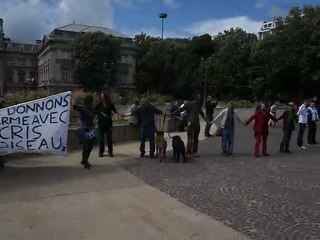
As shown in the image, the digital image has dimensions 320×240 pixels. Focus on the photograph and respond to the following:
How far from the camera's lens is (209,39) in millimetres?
95500

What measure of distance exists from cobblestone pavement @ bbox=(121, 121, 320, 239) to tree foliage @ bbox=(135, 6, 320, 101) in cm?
4107

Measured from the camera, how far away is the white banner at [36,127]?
33.1ft

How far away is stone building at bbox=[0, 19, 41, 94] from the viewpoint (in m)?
129

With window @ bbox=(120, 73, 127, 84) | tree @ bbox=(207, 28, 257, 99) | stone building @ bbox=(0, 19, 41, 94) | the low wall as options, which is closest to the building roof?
window @ bbox=(120, 73, 127, 84)

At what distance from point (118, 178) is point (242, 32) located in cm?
7599

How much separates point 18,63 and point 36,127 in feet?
433

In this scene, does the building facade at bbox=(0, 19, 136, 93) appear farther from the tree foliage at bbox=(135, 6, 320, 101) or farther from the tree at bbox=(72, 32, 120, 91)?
the tree at bbox=(72, 32, 120, 91)

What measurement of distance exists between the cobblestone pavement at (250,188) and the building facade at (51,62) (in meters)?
82.7

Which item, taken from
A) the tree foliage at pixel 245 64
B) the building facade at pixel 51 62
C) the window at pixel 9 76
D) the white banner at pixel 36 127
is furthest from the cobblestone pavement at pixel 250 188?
the window at pixel 9 76

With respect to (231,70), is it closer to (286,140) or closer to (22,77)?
(286,140)

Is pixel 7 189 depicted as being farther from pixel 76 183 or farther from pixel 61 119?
pixel 61 119

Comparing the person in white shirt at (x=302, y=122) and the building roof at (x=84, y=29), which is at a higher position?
the building roof at (x=84, y=29)

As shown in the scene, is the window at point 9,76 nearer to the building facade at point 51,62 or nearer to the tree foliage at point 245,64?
the building facade at point 51,62

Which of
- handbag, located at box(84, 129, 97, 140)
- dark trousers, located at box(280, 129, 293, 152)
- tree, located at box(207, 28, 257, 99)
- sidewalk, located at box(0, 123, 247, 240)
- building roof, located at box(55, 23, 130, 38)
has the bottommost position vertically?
sidewalk, located at box(0, 123, 247, 240)
